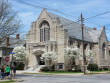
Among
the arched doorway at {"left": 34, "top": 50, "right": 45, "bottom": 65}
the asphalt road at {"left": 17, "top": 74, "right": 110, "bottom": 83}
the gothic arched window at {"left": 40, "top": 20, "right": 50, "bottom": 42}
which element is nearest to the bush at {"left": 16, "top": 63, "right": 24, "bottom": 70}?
the arched doorway at {"left": 34, "top": 50, "right": 45, "bottom": 65}

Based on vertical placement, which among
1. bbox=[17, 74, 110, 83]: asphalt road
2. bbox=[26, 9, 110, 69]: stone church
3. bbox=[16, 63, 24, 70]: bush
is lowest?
bbox=[17, 74, 110, 83]: asphalt road

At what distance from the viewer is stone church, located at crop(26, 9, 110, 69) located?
53125 millimetres

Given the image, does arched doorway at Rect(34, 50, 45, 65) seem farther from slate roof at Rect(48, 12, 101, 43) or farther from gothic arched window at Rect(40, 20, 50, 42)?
slate roof at Rect(48, 12, 101, 43)

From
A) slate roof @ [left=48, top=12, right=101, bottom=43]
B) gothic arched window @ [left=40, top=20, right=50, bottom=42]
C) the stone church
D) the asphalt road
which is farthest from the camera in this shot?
slate roof @ [left=48, top=12, right=101, bottom=43]

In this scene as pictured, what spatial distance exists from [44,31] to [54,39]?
13.1 ft

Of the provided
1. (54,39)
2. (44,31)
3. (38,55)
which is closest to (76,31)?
(54,39)

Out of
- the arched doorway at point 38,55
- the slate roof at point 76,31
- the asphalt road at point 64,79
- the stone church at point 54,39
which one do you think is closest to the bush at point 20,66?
the stone church at point 54,39

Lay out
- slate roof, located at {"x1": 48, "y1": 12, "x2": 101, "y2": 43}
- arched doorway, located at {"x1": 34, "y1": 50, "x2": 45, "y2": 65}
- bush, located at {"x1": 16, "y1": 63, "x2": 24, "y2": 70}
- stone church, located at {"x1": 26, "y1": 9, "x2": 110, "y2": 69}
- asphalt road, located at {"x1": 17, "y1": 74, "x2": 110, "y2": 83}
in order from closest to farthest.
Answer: asphalt road, located at {"x1": 17, "y1": 74, "x2": 110, "y2": 83} → stone church, located at {"x1": 26, "y1": 9, "x2": 110, "y2": 69} → arched doorway, located at {"x1": 34, "y1": 50, "x2": 45, "y2": 65} → bush, located at {"x1": 16, "y1": 63, "x2": 24, "y2": 70} → slate roof, located at {"x1": 48, "y1": 12, "x2": 101, "y2": 43}

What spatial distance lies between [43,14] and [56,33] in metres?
6.38

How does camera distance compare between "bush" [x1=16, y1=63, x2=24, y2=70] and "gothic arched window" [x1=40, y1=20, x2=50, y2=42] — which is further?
"gothic arched window" [x1=40, y1=20, x2=50, y2=42]

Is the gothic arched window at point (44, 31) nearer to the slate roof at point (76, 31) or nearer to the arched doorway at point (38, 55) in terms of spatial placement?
the slate roof at point (76, 31)

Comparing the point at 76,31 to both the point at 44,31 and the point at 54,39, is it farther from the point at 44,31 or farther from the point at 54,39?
the point at 44,31

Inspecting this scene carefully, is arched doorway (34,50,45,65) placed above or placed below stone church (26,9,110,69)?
below

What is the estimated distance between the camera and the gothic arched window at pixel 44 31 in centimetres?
5669
